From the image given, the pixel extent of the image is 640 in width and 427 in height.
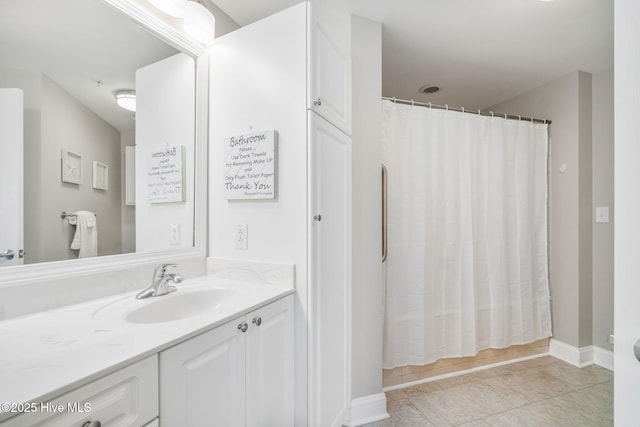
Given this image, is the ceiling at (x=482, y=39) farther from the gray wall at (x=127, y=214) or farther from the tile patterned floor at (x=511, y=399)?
the tile patterned floor at (x=511, y=399)

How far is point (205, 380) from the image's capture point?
0.79 m

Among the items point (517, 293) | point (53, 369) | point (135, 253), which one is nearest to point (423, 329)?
point (517, 293)

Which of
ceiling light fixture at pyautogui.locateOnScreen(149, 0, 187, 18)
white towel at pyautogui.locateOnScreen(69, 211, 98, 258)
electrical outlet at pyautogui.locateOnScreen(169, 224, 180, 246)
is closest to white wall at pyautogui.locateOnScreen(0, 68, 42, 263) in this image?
white towel at pyautogui.locateOnScreen(69, 211, 98, 258)

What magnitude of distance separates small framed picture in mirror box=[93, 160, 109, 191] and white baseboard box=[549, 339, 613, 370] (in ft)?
11.4

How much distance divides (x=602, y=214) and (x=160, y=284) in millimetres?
3171

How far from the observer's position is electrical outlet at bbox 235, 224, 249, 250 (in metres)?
1.33

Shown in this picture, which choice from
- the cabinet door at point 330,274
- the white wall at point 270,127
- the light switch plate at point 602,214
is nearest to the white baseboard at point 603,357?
the light switch plate at point 602,214

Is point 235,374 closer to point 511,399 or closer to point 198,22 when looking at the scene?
point 198,22

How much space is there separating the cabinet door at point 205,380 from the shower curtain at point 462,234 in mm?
1259

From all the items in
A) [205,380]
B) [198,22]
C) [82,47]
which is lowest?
[205,380]

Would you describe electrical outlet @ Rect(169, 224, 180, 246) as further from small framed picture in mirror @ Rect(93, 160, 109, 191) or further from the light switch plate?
the light switch plate

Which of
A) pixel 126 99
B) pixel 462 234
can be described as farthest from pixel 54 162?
pixel 462 234

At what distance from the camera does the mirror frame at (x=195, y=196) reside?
2.97 feet
